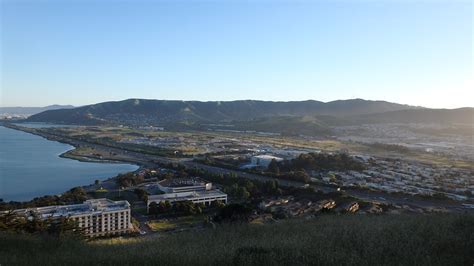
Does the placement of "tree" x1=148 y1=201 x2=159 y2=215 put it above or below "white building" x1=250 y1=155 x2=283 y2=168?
Answer: below

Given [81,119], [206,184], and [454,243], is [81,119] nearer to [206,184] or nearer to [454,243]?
[206,184]

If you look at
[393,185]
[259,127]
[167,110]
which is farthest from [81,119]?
[393,185]

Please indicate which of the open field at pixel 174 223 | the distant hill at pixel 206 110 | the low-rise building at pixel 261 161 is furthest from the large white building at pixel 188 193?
the distant hill at pixel 206 110

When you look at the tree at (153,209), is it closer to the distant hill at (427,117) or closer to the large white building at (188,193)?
the large white building at (188,193)

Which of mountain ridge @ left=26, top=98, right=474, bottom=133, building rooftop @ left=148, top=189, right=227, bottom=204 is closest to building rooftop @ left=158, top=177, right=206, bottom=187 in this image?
building rooftop @ left=148, top=189, right=227, bottom=204

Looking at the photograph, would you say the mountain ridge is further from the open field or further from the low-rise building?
the open field

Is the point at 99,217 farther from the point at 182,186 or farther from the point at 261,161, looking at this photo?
the point at 261,161
